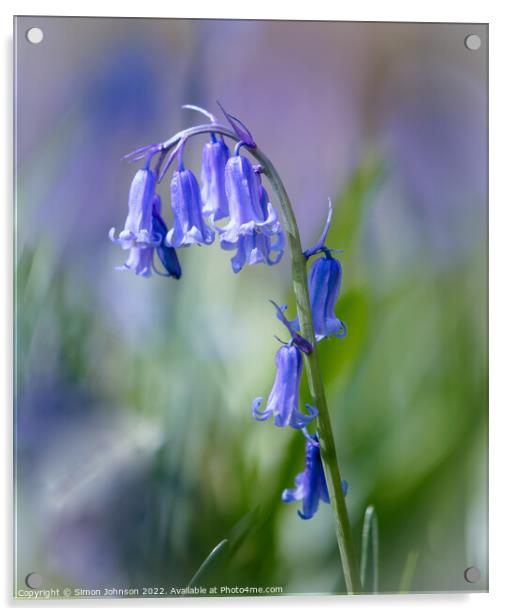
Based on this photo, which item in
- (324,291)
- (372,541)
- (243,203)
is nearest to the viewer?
(243,203)

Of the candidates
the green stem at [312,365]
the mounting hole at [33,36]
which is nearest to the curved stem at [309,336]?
the green stem at [312,365]

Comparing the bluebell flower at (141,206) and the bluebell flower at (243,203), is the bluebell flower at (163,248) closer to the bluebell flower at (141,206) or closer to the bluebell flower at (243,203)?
the bluebell flower at (141,206)

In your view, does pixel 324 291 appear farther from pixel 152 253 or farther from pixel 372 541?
pixel 372 541

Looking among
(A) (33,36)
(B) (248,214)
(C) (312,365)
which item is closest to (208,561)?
(C) (312,365)

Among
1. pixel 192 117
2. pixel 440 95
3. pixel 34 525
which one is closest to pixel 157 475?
pixel 34 525

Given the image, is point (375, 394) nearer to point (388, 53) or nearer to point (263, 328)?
point (263, 328)

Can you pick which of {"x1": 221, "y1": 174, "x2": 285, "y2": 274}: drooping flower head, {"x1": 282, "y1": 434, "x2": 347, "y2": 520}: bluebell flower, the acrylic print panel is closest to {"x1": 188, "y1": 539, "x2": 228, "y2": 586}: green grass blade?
the acrylic print panel

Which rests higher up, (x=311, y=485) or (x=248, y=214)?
(x=248, y=214)
